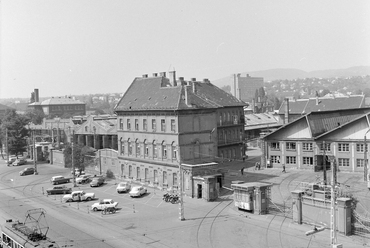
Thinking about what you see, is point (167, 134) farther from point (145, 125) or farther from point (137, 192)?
point (137, 192)

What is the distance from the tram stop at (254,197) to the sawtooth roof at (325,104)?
52283 mm

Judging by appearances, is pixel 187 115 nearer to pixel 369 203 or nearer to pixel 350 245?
pixel 369 203

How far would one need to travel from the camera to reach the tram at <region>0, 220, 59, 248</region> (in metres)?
28.6

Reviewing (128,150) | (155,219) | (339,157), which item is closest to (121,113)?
(128,150)

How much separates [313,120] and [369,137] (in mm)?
9530

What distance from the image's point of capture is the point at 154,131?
214 feet

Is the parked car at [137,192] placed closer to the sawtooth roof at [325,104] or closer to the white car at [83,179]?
the white car at [83,179]

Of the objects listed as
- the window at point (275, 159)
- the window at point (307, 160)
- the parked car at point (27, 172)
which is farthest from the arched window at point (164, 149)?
the parked car at point (27, 172)

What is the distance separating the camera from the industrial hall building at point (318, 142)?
6397 centimetres

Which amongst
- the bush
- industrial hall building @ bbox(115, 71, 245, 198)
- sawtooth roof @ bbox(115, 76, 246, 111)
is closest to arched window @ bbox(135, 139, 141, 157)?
industrial hall building @ bbox(115, 71, 245, 198)

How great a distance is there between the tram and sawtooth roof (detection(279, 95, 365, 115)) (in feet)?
242

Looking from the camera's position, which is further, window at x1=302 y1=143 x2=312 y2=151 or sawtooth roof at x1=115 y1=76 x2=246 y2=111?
window at x1=302 y1=143 x2=312 y2=151

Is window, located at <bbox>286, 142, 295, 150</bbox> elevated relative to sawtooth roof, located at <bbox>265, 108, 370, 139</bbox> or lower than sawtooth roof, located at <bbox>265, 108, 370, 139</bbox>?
lower

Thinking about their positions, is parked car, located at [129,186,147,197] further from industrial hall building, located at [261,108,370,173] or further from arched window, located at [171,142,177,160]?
industrial hall building, located at [261,108,370,173]
